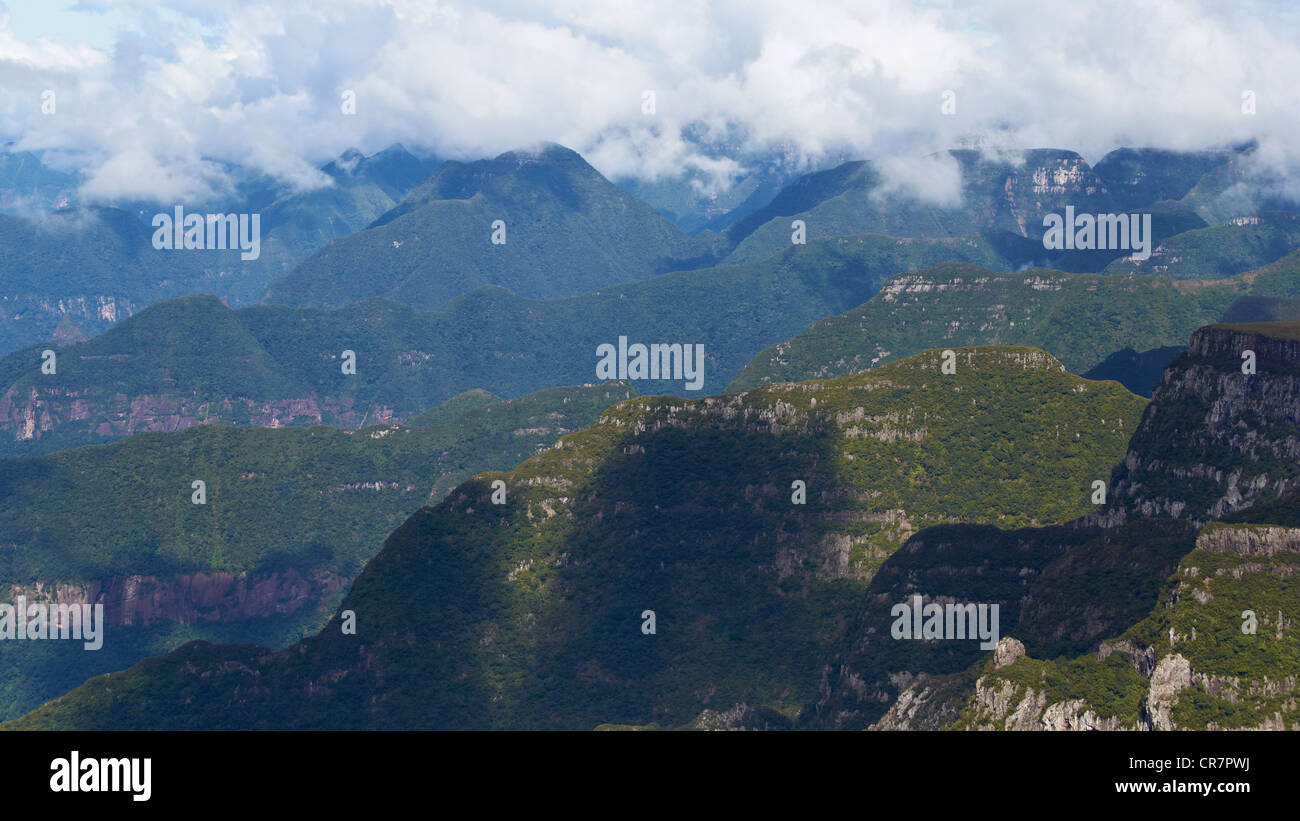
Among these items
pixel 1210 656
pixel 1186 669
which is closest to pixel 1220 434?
pixel 1210 656

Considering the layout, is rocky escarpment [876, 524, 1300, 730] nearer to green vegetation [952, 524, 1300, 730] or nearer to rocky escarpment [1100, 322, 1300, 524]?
green vegetation [952, 524, 1300, 730]

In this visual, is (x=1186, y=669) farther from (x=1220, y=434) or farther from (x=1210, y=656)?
(x=1220, y=434)

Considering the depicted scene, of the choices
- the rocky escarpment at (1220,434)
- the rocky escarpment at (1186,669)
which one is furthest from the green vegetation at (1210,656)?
the rocky escarpment at (1220,434)

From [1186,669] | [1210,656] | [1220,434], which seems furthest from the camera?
[1220,434]

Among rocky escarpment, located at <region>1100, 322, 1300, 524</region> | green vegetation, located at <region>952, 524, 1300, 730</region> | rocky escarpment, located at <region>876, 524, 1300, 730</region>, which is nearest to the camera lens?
rocky escarpment, located at <region>876, 524, 1300, 730</region>

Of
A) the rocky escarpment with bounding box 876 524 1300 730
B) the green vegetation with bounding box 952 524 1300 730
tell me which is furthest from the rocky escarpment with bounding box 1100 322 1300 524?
the rocky escarpment with bounding box 876 524 1300 730

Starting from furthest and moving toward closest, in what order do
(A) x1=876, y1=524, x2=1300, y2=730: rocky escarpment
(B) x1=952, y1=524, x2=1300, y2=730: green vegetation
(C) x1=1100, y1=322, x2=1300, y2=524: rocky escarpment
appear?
1. (C) x1=1100, y1=322, x2=1300, y2=524: rocky escarpment
2. (B) x1=952, y1=524, x2=1300, y2=730: green vegetation
3. (A) x1=876, y1=524, x2=1300, y2=730: rocky escarpment

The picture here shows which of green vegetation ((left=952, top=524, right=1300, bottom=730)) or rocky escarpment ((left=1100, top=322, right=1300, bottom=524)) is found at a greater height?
rocky escarpment ((left=1100, top=322, right=1300, bottom=524))

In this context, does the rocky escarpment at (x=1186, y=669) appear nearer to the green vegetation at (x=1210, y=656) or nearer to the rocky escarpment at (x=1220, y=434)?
the green vegetation at (x=1210, y=656)
